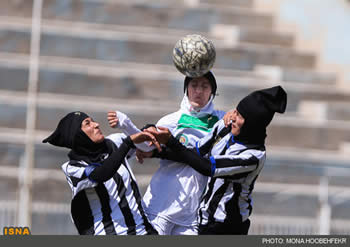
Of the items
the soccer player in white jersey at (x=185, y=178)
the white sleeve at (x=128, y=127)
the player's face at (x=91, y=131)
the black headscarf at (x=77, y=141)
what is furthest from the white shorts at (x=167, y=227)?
the player's face at (x=91, y=131)

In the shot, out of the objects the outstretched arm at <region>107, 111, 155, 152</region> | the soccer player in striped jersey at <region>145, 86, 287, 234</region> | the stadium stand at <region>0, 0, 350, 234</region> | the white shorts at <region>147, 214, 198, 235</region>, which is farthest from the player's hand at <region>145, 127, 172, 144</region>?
the stadium stand at <region>0, 0, 350, 234</region>

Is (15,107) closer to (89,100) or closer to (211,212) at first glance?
(89,100)

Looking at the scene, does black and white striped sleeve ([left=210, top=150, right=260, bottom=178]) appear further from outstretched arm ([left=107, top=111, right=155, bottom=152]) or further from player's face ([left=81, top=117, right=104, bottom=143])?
player's face ([left=81, top=117, right=104, bottom=143])

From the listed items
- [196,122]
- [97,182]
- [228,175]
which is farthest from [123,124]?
[228,175]

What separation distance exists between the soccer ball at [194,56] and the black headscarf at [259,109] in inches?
17.3

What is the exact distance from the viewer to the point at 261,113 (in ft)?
20.8

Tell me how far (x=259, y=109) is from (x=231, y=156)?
0.37m

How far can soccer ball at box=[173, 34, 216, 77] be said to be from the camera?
21.7ft

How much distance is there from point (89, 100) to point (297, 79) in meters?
3.40

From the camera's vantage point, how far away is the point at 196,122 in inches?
267

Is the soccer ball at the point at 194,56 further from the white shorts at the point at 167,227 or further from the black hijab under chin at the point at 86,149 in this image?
the white shorts at the point at 167,227

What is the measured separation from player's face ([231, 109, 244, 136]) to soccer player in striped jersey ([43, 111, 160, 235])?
559mm

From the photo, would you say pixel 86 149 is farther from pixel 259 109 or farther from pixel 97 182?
pixel 259 109

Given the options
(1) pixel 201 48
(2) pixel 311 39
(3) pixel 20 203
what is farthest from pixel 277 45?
(1) pixel 201 48
